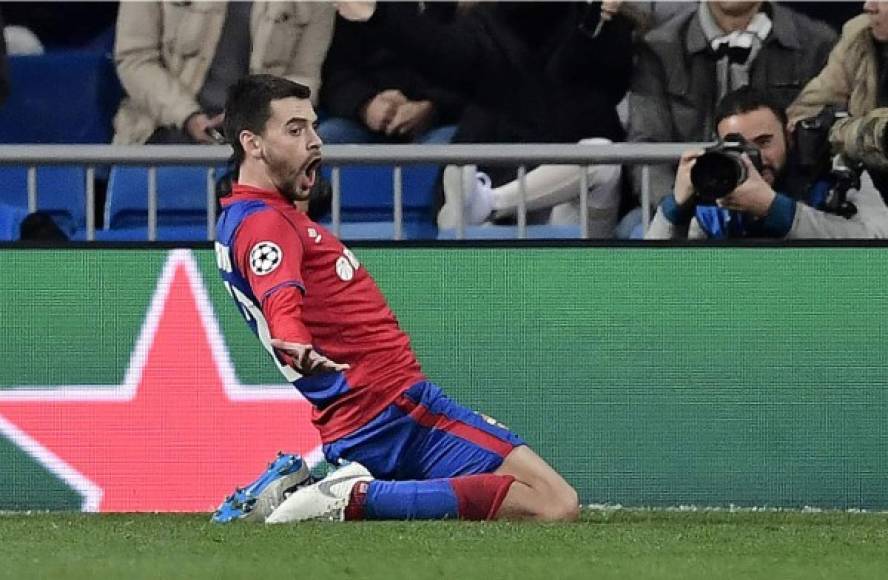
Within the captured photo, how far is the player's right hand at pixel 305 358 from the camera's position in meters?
6.48

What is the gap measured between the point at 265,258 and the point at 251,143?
613mm

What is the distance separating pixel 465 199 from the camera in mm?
8867

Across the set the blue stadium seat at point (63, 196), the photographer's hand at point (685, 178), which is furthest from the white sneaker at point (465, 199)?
the blue stadium seat at point (63, 196)

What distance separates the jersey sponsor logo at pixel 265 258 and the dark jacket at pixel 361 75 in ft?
9.23

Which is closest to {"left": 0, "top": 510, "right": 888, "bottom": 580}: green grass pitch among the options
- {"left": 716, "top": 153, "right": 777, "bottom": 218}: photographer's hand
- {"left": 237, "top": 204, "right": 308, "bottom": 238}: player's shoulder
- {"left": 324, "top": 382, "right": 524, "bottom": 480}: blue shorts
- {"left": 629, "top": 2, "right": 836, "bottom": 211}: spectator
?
{"left": 324, "top": 382, "right": 524, "bottom": 480}: blue shorts

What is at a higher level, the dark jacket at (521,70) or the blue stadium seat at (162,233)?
the dark jacket at (521,70)

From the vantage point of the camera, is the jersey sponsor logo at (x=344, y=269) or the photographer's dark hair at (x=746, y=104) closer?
the jersey sponsor logo at (x=344, y=269)

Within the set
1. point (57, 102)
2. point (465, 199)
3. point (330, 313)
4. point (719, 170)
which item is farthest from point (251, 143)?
point (57, 102)

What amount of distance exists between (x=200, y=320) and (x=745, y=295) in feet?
7.58

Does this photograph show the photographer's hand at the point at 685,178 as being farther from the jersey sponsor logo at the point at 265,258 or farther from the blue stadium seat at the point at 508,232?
the jersey sponsor logo at the point at 265,258

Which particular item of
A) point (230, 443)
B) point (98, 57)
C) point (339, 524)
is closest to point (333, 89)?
point (98, 57)

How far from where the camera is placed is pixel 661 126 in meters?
9.50

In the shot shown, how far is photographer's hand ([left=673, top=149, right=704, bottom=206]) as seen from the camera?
834cm

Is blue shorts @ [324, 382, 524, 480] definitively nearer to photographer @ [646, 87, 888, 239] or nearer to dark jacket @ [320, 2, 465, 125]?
photographer @ [646, 87, 888, 239]
